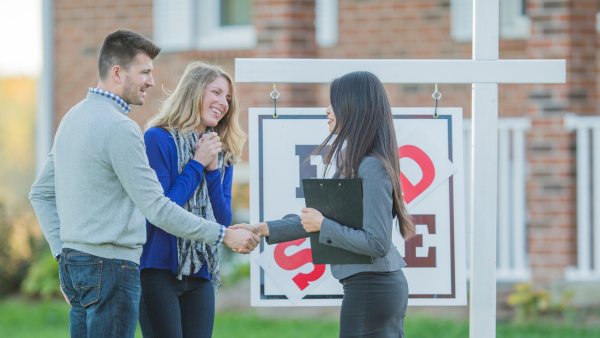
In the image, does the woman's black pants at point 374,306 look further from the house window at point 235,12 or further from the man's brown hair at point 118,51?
the house window at point 235,12

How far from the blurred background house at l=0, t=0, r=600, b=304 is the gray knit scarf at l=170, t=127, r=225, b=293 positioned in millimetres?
1821

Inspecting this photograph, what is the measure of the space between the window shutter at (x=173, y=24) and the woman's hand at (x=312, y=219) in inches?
258

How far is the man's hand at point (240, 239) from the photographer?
314 cm

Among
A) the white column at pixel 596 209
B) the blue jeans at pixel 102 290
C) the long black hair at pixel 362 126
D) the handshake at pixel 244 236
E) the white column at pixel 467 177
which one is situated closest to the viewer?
the blue jeans at pixel 102 290

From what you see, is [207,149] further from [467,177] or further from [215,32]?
[215,32]

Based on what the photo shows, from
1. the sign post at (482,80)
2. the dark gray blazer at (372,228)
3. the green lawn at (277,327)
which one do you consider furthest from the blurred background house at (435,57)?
the dark gray blazer at (372,228)

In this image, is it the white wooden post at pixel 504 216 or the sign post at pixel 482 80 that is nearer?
the sign post at pixel 482 80

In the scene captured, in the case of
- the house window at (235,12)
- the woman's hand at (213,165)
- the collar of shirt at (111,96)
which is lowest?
the woman's hand at (213,165)

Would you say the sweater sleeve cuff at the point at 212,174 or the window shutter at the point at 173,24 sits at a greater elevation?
the window shutter at the point at 173,24

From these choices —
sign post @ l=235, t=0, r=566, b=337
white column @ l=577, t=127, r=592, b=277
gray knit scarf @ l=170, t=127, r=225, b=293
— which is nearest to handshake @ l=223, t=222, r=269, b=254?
gray knit scarf @ l=170, t=127, r=225, b=293

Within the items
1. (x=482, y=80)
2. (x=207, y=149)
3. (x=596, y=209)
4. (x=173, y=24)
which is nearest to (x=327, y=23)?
(x=173, y=24)

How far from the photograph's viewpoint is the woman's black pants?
9.08 ft

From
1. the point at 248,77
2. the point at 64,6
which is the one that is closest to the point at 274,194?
the point at 248,77

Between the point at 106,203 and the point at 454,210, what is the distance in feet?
6.02
